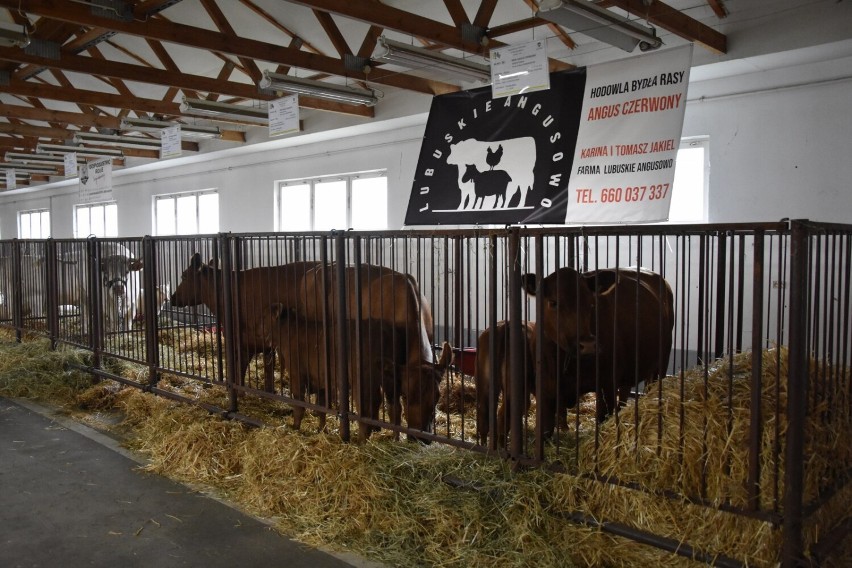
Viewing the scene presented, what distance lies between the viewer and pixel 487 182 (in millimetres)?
7992

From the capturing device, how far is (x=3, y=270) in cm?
891

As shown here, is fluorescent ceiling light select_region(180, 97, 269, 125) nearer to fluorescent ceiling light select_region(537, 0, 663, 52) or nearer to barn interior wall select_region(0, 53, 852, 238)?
barn interior wall select_region(0, 53, 852, 238)

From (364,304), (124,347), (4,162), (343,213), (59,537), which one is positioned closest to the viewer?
(59,537)

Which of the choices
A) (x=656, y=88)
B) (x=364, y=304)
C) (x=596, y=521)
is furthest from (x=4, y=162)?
(x=596, y=521)

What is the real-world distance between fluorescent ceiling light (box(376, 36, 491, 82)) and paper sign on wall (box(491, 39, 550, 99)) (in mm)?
644

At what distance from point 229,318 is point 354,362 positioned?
1.28 meters

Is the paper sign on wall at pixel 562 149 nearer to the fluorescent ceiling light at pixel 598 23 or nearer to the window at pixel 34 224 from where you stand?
the fluorescent ceiling light at pixel 598 23

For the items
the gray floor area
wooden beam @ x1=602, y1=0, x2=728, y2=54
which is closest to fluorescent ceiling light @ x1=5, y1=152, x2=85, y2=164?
the gray floor area

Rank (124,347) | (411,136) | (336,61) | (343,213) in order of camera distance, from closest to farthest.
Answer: (124,347) < (336,61) < (411,136) < (343,213)

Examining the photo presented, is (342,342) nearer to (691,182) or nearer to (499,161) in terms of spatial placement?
(499,161)

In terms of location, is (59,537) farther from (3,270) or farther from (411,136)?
(411,136)

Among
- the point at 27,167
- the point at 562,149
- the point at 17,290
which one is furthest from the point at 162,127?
the point at 27,167

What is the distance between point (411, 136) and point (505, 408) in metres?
7.02

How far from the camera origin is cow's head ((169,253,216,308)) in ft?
19.0
